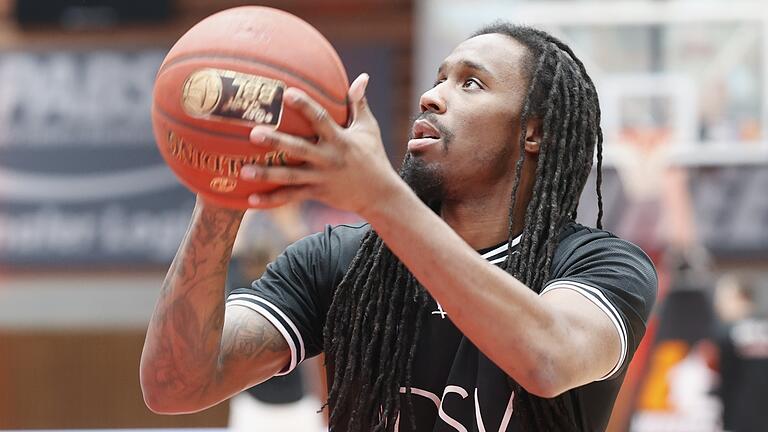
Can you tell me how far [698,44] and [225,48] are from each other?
884 centimetres

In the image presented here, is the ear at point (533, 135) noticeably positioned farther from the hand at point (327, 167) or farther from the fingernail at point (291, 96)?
the fingernail at point (291, 96)

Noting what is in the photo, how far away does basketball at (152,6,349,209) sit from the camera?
6.66 ft

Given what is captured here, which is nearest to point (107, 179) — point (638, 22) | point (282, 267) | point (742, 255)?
point (638, 22)

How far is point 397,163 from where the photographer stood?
10.4 metres

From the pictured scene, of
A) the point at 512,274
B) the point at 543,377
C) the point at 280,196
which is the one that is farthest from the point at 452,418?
the point at 280,196

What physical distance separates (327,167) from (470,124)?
2.73 ft

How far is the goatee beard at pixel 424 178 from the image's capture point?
2.69m

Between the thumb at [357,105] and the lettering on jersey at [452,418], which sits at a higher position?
the thumb at [357,105]

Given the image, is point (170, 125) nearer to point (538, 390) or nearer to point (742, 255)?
point (538, 390)

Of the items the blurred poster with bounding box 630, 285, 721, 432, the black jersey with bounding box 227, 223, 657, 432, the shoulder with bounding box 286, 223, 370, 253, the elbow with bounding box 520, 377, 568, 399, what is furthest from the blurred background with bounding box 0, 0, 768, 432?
the elbow with bounding box 520, 377, 568, 399

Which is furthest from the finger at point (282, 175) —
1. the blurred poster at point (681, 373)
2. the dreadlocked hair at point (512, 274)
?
the blurred poster at point (681, 373)

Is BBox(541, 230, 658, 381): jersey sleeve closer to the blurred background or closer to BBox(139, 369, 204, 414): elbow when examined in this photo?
BBox(139, 369, 204, 414): elbow

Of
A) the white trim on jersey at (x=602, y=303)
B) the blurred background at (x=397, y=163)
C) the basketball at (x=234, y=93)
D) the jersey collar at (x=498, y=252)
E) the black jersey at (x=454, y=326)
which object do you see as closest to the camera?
the basketball at (x=234, y=93)

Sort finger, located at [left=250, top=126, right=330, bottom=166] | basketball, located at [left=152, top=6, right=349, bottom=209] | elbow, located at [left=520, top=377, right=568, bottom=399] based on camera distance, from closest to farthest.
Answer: finger, located at [left=250, top=126, right=330, bottom=166], basketball, located at [left=152, top=6, right=349, bottom=209], elbow, located at [left=520, top=377, right=568, bottom=399]
